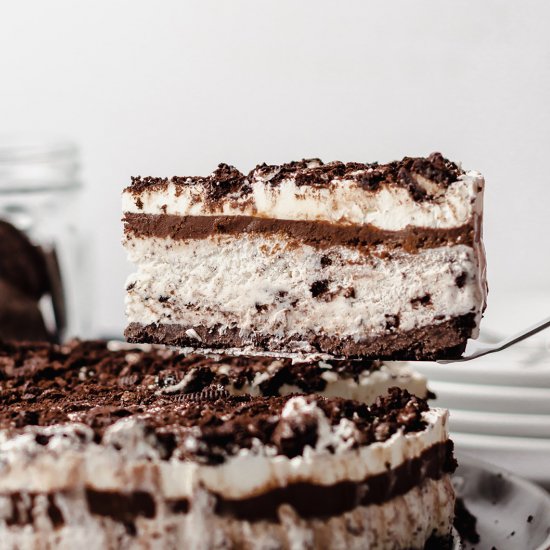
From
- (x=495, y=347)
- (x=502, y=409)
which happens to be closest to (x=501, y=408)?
(x=502, y=409)

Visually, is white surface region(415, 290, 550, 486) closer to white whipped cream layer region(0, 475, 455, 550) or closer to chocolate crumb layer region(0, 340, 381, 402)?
chocolate crumb layer region(0, 340, 381, 402)

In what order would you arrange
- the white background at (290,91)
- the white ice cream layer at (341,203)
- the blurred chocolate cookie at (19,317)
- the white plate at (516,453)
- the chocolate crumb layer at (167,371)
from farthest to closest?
1. the white background at (290,91)
2. the blurred chocolate cookie at (19,317)
3. the white plate at (516,453)
4. the chocolate crumb layer at (167,371)
5. the white ice cream layer at (341,203)

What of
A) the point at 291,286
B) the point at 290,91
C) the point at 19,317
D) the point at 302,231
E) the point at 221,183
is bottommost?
the point at 19,317

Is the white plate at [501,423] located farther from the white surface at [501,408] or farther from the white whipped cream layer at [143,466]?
the white whipped cream layer at [143,466]

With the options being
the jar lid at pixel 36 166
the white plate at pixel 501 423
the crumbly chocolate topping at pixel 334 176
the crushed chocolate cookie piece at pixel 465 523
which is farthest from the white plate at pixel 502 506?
the jar lid at pixel 36 166

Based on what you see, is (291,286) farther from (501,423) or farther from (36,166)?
(36,166)

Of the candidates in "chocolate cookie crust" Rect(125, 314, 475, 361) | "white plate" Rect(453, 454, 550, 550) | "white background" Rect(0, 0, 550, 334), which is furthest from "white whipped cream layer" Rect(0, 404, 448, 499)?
"white background" Rect(0, 0, 550, 334)

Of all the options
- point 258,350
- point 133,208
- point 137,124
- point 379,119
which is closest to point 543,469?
point 258,350

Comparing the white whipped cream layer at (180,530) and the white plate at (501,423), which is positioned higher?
the white whipped cream layer at (180,530)
